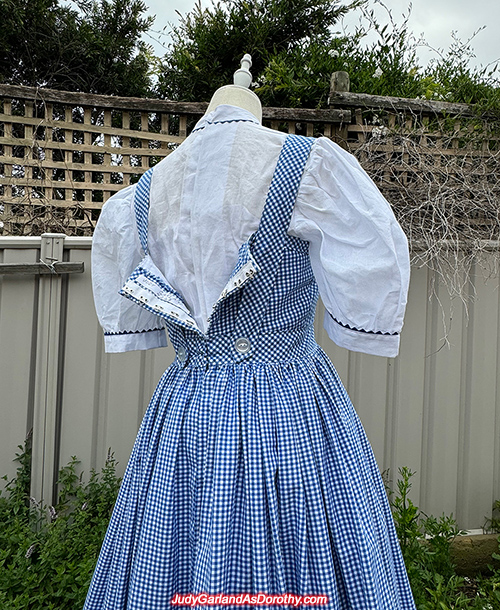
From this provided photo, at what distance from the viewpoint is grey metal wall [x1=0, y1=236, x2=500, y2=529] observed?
1.76m

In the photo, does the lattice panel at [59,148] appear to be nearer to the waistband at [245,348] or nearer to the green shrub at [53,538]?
the green shrub at [53,538]

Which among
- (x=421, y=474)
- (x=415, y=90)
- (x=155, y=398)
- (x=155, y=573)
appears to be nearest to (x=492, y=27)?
(x=415, y=90)

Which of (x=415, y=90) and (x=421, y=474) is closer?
(x=421, y=474)

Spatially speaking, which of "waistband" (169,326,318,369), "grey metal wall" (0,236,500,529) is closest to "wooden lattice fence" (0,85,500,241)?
"grey metal wall" (0,236,500,529)

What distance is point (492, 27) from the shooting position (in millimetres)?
2676

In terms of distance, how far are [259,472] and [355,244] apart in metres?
0.41

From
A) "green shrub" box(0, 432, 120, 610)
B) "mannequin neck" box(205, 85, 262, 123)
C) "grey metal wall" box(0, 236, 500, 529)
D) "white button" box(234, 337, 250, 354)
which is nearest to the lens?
"white button" box(234, 337, 250, 354)

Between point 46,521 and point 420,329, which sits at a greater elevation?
point 420,329

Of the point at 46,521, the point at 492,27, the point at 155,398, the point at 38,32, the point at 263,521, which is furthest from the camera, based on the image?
the point at 38,32

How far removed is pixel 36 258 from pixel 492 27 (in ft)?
8.99

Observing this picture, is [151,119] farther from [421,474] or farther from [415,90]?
[421,474]

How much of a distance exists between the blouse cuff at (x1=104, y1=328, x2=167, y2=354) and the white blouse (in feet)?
0.60

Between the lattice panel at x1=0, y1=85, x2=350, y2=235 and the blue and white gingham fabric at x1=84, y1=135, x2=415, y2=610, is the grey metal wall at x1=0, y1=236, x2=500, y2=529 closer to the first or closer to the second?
the lattice panel at x1=0, y1=85, x2=350, y2=235

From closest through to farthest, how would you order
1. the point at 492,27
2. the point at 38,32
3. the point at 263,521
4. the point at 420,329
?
the point at 263,521 → the point at 420,329 → the point at 492,27 → the point at 38,32
